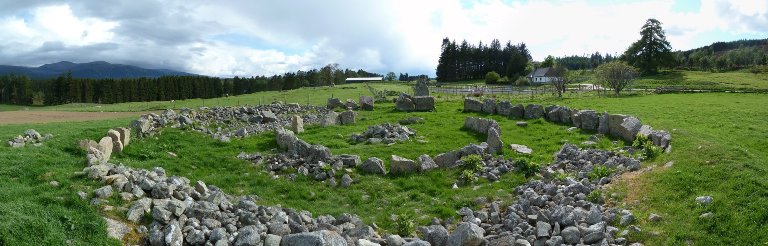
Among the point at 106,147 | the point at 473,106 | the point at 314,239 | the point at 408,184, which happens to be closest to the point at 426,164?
the point at 408,184

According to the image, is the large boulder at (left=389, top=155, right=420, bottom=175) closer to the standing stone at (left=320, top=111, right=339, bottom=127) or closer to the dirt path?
the standing stone at (left=320, top=111, right=339, bottom=127)

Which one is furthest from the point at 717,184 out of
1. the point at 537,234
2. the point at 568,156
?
the point at 568,156

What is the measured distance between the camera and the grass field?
1060 cm

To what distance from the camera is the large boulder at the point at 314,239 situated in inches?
408

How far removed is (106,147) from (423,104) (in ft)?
85.7

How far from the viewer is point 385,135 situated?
88.0 feet

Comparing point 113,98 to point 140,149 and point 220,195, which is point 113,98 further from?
point 220,195

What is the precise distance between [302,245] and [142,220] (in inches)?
149

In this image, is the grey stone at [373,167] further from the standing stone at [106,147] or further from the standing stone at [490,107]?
the standing stone at [490,107]

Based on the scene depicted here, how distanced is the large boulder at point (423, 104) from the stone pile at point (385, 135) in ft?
43.0

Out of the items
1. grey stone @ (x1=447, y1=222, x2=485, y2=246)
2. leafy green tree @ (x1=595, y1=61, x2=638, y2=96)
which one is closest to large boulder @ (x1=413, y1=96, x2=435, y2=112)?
leafy green tree @ (x1=595, y1=61, x2=638, y2=96)

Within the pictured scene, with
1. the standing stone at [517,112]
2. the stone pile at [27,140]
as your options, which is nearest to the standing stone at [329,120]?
the standing stone at [517,112]

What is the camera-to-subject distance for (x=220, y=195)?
13.2 m

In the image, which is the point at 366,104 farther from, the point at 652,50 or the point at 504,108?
the point at 652,50
